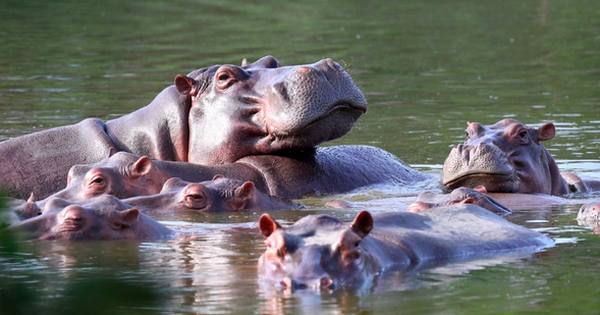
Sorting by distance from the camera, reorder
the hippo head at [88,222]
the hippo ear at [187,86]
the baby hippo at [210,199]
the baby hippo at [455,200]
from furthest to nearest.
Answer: the hippo ear at [187,86] → the baby hippo at [210,199] → the baby hippo at [455,200] → the hippo head at [88,222]

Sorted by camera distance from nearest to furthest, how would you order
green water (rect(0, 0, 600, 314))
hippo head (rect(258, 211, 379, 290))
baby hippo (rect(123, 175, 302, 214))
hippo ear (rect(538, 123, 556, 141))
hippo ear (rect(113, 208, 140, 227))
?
1. green water (rect(0, 0, 600, 314))
2. hippo head (rect(258, 211, 379, 290))
3. hippo ear (rect(113, 208, 140, 227))
4. baby hippo (rect(123, 175, 302, 214))
5. hippo ear (rect(538, 123, 556, 141))

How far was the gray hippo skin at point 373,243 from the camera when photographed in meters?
3.72

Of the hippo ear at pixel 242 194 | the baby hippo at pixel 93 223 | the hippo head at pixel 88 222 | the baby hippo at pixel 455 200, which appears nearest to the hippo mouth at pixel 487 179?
the baby hippo at pixel 455 200

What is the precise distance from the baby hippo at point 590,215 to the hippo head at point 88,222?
2421 millimetres

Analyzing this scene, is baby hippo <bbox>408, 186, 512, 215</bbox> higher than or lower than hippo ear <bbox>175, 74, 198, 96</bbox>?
lower

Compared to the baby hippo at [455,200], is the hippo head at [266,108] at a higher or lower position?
higher

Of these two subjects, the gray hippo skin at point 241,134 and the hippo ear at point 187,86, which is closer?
the gray hippo skin at point 241,134

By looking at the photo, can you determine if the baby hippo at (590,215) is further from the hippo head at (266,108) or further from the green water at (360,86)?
the hippo head at (266,108)

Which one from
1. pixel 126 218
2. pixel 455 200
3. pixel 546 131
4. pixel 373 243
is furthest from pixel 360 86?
pixel 373 243

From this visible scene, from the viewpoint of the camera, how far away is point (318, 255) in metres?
3.70

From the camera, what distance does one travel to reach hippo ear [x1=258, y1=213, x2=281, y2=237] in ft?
12.9

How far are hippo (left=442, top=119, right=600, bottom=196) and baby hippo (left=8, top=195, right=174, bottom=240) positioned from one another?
95.1 inches

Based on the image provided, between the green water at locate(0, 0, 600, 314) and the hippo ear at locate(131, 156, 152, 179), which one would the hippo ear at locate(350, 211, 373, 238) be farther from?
the hippo ear at locate(131, 156, 152, 179)

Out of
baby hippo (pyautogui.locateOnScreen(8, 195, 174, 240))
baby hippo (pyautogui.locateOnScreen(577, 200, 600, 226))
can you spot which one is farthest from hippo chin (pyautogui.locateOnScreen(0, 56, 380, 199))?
baby hippo (pyautogui.locateOnScreen(577, 200, 600, 226))
